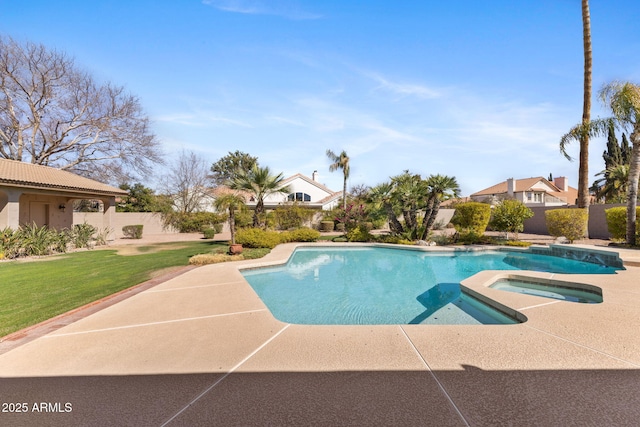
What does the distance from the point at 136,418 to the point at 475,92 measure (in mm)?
15723

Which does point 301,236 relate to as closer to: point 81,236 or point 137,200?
point 81,236

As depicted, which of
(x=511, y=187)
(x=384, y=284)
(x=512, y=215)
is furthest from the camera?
(x=511, y=187)

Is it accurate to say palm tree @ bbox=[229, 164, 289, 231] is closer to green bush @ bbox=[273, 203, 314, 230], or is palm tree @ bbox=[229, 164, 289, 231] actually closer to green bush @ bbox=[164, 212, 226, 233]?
green bush @ bbox=[273, 203, 314, 230]

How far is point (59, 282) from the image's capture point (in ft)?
23.1

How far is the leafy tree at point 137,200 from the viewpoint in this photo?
26.9m

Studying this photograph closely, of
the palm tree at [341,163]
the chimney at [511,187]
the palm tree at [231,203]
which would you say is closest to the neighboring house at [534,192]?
the chimney at [511,187]

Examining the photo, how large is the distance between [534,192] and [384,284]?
127 feet

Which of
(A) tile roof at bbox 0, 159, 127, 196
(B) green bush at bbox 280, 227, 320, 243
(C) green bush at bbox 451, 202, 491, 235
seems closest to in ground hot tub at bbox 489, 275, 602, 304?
(C) green bush at bbox 451, 202, 491, 235

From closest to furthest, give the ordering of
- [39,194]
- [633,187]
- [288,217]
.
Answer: [633,187]
[39,194]
[288,217]

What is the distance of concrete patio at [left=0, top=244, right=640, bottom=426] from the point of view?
216 cm

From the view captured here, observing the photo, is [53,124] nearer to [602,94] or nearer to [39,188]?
[39,188]

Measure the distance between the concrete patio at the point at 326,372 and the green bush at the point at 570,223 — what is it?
12022 millimetres

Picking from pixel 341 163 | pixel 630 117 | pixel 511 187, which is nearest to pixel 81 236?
pixel 341 163

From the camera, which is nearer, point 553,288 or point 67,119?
point 553,288
